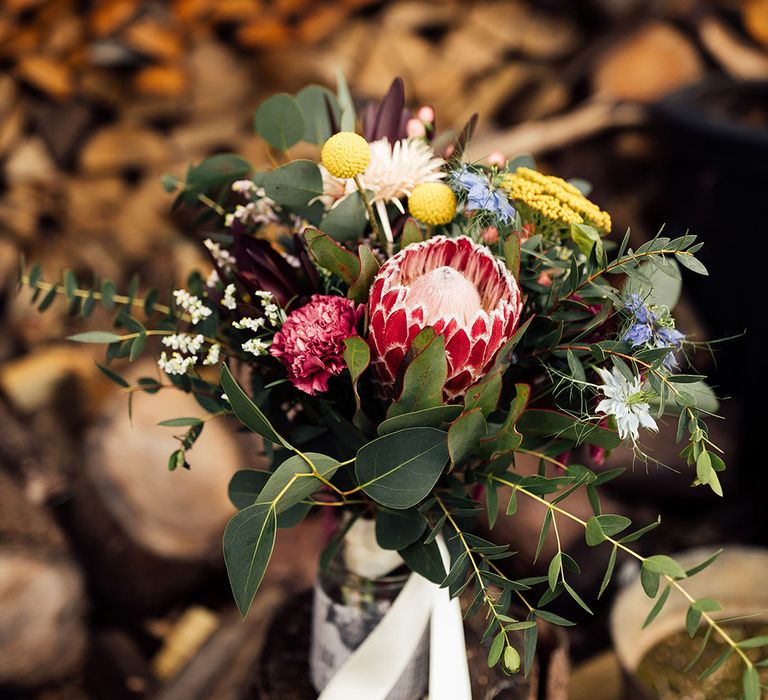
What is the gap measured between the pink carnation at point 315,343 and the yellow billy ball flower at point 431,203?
88mm

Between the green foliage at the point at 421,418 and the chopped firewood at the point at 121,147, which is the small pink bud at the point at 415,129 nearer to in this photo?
the green foliage at the point at 421,418

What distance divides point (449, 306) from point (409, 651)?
309mm

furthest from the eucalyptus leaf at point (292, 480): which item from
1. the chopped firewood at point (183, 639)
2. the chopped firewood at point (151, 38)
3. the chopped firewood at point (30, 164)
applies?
the chopped firewood at point (30, 164)

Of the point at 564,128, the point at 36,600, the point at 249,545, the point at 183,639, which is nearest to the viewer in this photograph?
the point at 249,545

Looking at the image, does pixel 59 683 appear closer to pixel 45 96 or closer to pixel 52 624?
pixel 52 624

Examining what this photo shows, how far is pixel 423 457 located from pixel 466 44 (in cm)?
138

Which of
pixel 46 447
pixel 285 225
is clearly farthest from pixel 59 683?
pixel 285 225

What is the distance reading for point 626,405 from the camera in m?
0.45

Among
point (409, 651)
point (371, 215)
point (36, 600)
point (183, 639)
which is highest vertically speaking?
point (371, 215)

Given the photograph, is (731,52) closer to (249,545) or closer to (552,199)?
(552,199)

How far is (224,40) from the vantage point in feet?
5.18

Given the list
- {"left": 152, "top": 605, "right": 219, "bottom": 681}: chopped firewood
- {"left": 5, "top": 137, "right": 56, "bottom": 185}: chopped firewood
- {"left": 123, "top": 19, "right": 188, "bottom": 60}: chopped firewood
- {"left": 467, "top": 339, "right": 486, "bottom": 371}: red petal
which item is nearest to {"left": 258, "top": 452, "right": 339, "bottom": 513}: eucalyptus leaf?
{"left": 467, "top": 339, "right": 486, "bottom": 371}: red petal

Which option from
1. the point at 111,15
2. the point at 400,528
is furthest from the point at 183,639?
the point at 111,15

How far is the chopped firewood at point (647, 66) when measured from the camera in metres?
1.62
